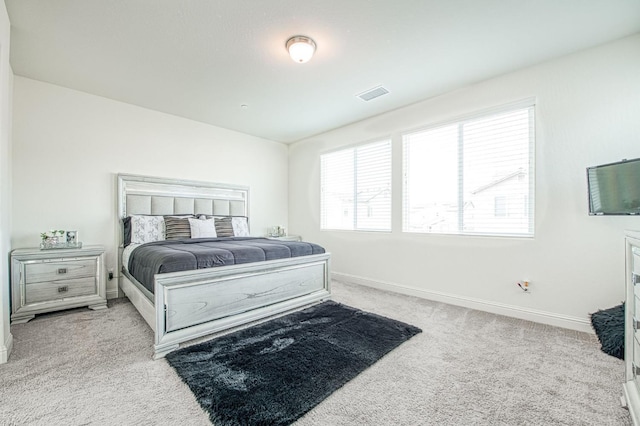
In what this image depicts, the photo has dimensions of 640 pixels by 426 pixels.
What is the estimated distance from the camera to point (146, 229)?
3.58m

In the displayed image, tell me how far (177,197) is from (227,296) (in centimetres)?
238

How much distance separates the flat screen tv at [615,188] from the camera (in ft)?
6.38

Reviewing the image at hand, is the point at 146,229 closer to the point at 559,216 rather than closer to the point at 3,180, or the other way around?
the point at 3,180

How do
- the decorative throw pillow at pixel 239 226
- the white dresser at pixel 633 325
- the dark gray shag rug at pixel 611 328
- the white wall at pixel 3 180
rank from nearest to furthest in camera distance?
the white dresser at pixel 633 325 → the white wall at pixel 3 180 → the dark gray shag rug at pixel 611 328 → the decorative throw pillow at pixel 239 226

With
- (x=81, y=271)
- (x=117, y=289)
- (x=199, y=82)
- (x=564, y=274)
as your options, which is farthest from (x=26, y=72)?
(x=564, y=274)

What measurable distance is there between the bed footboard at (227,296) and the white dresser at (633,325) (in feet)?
7.96

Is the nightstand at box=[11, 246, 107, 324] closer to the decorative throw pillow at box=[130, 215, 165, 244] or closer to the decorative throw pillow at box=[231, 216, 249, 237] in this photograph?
the decorative throw pillow at box=[130, 215, 165, 244]

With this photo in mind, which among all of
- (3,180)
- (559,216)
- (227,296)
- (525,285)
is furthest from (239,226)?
(559,216)

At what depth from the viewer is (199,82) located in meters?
3.15

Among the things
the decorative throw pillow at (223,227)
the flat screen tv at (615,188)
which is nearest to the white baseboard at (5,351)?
the decorative throw pillow at (223,227)

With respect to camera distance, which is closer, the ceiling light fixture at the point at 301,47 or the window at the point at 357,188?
the ceiling light fixture at the point at 301,47

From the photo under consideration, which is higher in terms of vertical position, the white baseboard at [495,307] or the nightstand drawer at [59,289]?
the nightstand drawer at [59,289]

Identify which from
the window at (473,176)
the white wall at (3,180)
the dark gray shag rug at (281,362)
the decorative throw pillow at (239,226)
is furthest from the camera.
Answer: the decorative throw pillow at (239,226)

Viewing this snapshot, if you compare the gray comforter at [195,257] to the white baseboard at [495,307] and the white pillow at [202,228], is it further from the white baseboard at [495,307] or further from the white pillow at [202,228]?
the white baseboard at [495,307]
